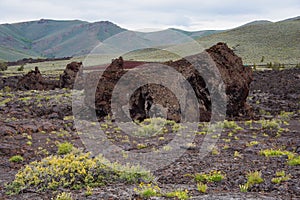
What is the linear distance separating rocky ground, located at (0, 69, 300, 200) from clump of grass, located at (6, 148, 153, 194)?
0.88 ft

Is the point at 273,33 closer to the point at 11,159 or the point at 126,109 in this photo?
the point at 126,109

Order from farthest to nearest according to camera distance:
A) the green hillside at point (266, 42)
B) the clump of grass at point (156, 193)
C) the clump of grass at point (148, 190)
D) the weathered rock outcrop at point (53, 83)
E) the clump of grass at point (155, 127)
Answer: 1. the green hillside at point (266, 42)
2. the weathered rock outcrop at point (53, 83)
3. the clump of grass at point (155, 127)
4. the clump of grass at point (148, 190)
5. the clump of grass at point (156, 193)

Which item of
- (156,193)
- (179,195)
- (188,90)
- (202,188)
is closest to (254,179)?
(202,188)

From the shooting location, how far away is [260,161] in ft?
37.9

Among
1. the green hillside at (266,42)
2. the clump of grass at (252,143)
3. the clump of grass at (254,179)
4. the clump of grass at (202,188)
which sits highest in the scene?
the green hillside at (266,42)

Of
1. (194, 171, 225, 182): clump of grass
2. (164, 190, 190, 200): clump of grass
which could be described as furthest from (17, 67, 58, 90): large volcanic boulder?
(164, 190, 190, 200): clump of grass

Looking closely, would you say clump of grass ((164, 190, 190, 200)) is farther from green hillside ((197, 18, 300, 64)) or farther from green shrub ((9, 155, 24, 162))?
green hillside ((197, 18, 300, 64))

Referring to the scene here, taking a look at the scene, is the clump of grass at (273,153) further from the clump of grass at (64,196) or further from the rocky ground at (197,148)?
the clump of grass at (64,196)

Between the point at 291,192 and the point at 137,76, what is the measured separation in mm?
15390

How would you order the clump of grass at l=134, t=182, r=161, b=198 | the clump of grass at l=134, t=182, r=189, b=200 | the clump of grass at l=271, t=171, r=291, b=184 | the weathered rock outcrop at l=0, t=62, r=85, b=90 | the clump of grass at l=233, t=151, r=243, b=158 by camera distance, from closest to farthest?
the clump of grass at l=134, t=182, r=189, b=200 → the clump of grass at l=134, t=182, r=161, b=198 → the clump of grass at l=271, t=171, r=291, b=184 → the clump of grass at l=233, t=151, r=243, b=158 → the weathered rock outcrop at l=0, t=62, r=85, b=90

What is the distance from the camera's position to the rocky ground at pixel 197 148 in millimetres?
9148

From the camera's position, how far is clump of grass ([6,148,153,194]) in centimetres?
986

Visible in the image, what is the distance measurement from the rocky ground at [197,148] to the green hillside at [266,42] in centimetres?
6346

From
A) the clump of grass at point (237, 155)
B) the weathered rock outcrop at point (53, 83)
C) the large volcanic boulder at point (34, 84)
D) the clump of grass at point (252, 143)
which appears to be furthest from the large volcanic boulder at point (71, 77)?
the clump of grass at point (237, 155)
